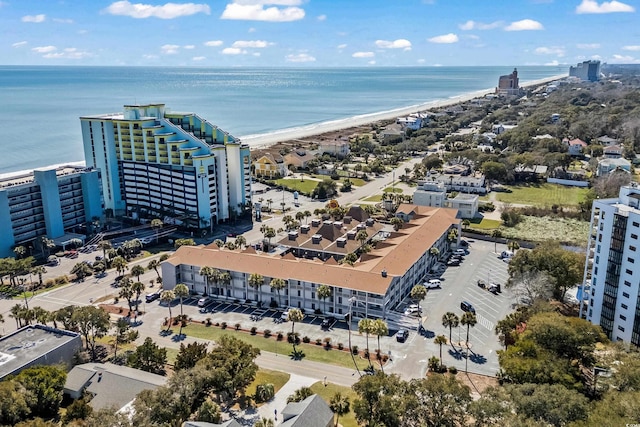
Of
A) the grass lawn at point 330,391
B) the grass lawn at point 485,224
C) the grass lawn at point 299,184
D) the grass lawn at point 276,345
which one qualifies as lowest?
the grass lawn at point 330,391

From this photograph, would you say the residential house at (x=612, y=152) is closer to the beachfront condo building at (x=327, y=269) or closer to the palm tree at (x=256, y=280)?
the beachfront condo building at (x=327, y=269)

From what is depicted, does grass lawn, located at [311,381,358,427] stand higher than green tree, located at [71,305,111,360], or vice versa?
green tree, located at [71,305,111,360]

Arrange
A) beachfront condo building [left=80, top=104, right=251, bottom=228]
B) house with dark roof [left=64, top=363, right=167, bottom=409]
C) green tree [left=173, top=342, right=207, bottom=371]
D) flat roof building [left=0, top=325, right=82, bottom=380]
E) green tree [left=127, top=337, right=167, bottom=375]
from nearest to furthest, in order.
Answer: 1. house with dark roof [left=64, top=363, right=167, bottom=409]
2. flat roof building [left=0, top=325, right=82, bottom=380]
3. green tree [left=173, top=342, right=207, bottom=371]
4. green tree [left=127, top=337, right=167, bottom=375]
5. beachfront condo building [left=80, top=104, right=251, bottom=228]

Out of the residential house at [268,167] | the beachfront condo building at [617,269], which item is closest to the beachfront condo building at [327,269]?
the beachfront condo building at [617,269]

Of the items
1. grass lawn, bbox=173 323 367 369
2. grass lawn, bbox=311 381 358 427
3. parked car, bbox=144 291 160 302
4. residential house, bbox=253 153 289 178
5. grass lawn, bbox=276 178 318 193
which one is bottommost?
grass lawn, bbox=311 381 358 427

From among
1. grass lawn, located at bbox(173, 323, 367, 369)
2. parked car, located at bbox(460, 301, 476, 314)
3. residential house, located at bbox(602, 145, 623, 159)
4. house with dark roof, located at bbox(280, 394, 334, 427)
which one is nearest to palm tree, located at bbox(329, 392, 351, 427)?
house with dark roof, located at bbox(280, 394, 334, 427)

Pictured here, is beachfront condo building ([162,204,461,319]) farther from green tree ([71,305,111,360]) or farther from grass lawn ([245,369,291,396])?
green tree ([71,305,111,360])

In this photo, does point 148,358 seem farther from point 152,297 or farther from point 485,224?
point 485,224
